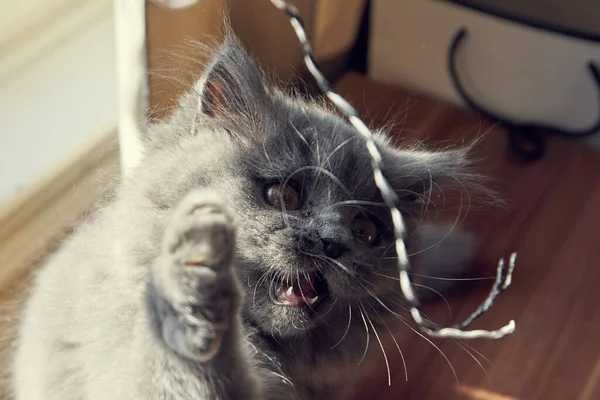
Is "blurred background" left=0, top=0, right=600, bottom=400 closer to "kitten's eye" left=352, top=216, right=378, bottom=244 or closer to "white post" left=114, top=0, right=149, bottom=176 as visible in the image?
"white post" left=114, top=0, right=149, bottom=176

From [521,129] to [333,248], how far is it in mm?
702

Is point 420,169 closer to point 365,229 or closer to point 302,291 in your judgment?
point 365,229

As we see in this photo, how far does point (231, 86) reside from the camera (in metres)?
0.72

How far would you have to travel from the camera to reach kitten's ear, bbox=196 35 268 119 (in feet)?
2.33

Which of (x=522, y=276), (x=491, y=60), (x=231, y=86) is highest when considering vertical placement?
(x=231, y=86)

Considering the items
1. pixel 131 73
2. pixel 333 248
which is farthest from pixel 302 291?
pixel 131 73

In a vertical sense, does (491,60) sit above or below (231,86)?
below

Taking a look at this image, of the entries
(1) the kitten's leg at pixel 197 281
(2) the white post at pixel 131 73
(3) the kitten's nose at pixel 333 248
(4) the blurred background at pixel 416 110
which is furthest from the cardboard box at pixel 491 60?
(1) the kitten's leg at pixel 197 281

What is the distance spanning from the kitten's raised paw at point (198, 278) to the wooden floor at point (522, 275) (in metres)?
0.47

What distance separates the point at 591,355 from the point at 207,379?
66 cm

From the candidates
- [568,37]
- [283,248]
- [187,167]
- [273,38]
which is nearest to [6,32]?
[273,38]

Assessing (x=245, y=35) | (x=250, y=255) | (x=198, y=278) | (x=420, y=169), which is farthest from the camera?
(x=245, y=35)

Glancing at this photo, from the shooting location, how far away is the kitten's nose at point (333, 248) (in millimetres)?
640

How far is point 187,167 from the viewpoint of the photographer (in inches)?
27.5
